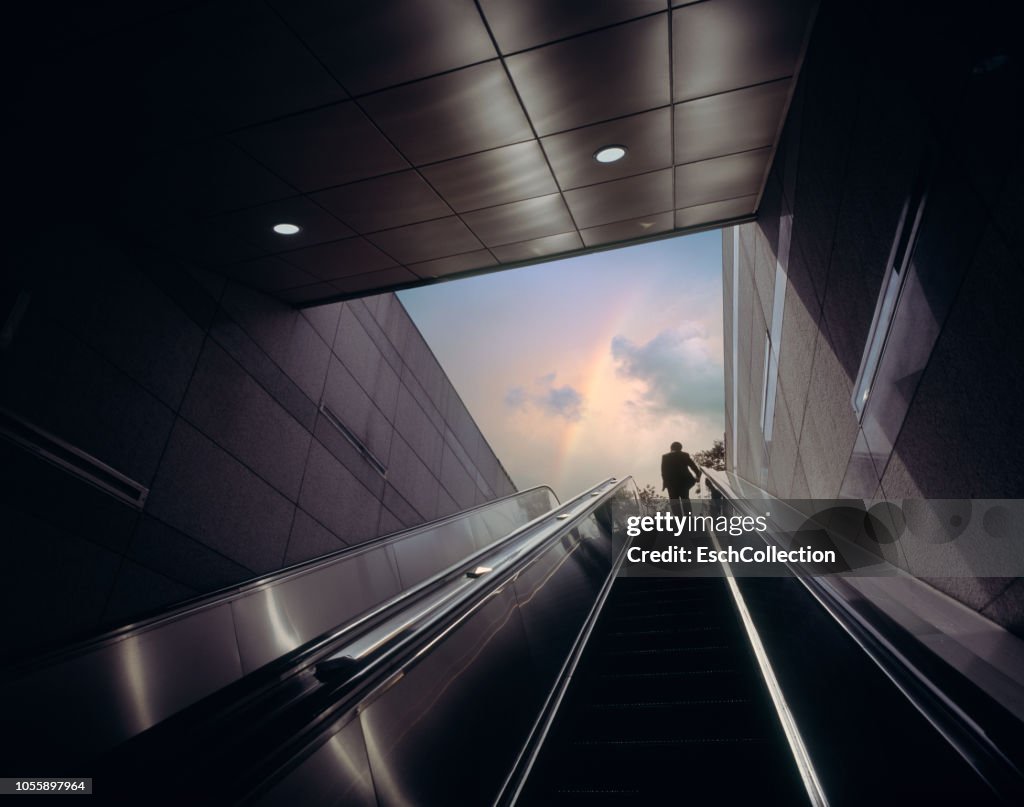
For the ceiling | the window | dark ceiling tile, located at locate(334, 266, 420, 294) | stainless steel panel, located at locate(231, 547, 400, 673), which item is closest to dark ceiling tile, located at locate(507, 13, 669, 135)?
the ceiling

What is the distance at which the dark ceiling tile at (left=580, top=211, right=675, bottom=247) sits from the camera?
5465 millimetres

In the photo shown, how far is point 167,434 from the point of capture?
445 cm

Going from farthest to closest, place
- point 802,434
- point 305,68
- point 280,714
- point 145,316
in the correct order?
point 802,434 < point 145,316 < point 305,68 < point 280,714

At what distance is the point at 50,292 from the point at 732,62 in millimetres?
5100

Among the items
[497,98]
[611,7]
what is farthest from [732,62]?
[497,98]

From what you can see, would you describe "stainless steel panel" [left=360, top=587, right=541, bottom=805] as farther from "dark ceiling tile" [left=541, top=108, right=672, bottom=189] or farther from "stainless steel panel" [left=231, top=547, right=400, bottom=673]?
"dark ceiling tile" [left=541, top=108, right=672, bottom=189]

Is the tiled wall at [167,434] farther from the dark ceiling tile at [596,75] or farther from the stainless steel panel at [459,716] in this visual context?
the dark ceiling tile at [596,75]

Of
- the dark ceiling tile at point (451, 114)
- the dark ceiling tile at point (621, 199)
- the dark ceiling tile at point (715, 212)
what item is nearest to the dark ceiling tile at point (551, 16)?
the dark ceiling tile at point (451, 114)

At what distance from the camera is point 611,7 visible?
2.99 metres

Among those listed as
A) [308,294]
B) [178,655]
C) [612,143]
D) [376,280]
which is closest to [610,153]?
[612,143]

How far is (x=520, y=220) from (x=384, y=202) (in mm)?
1393

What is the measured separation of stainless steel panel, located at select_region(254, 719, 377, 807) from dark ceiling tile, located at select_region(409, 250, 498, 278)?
17.2ft

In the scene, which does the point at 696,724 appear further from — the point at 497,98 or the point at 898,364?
the point at 497,98

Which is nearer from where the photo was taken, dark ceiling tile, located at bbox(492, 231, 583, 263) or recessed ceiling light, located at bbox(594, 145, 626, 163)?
recessed ceiling light, located at bbox(594, 145, 626, 163)
